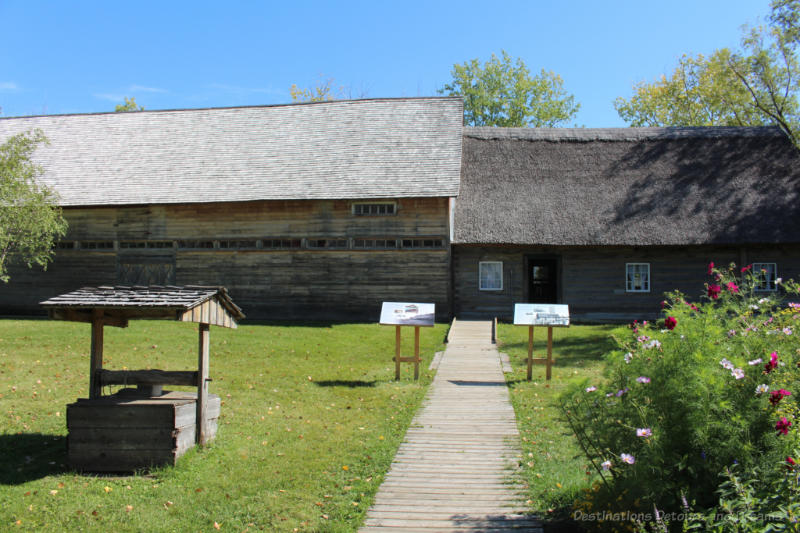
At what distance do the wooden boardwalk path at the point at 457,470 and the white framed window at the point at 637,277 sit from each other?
43.6 feet

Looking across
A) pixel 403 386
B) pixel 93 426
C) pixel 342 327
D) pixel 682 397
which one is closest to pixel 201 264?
pixel 342 327

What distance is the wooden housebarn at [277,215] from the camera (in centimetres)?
2231

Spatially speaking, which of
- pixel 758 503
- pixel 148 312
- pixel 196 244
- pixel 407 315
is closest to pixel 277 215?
pixel 196 244

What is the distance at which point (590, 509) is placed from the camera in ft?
18.1

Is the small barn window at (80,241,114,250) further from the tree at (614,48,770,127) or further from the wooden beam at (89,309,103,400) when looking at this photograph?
the tree at (614,48,770,127)

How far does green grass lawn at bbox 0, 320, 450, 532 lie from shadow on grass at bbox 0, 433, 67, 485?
0.05 ft

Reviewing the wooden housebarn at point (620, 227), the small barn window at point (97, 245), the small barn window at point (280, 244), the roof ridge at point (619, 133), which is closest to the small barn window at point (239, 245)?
the small barn window at point (280, 244)

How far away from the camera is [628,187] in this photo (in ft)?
80.1

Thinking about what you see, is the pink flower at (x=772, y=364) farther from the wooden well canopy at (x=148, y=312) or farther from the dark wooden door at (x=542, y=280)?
the dark wooden door at (x=542, y=280)

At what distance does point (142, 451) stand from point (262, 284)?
52.2 feet

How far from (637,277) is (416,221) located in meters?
8.64

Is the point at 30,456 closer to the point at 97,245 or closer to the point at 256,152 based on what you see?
the point at 97,245

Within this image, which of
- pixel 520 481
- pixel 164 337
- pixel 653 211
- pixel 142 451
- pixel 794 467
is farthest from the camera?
pixel 653 211

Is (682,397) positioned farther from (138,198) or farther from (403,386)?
(138,198)
